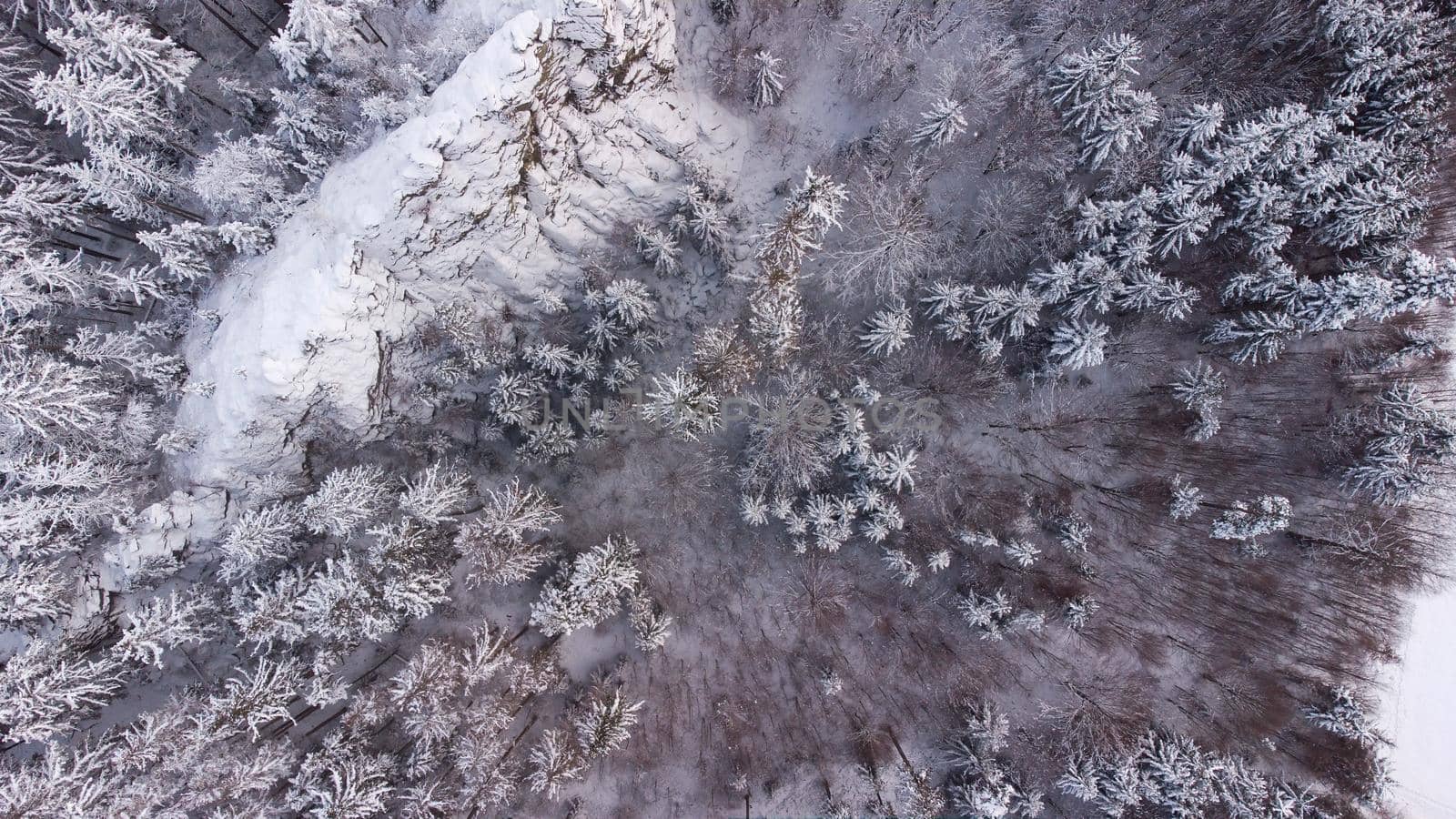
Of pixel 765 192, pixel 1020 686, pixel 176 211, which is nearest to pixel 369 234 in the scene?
pixel 176 211

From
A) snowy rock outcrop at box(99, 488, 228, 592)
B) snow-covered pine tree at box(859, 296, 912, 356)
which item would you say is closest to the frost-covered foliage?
snow-covered pine tree at box(859, 296, 912, 356)

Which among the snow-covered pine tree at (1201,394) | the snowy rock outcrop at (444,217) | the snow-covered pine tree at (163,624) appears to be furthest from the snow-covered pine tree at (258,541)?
the snow-covered pine tree at (1201,394)

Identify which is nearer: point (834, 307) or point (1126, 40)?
point (1126, 40)

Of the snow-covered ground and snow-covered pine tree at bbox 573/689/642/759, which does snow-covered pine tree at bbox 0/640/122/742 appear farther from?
the snow-covered ground

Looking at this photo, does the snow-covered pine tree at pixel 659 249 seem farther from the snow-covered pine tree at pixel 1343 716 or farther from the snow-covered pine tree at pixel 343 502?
the snow-covered pine tree at pixel 1343 716

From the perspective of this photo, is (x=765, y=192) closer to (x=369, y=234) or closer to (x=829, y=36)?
(x=829, y=36)

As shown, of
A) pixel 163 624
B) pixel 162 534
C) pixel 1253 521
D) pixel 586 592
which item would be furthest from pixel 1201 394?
pixel 162 534

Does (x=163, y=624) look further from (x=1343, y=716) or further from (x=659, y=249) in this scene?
(x=1343, y=716)
